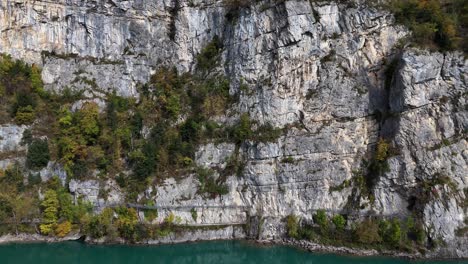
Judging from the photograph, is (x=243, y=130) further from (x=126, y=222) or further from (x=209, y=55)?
(x=126, y=222)

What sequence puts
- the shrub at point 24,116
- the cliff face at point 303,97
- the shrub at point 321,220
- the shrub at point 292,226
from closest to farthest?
the cliff face at point 303,97 → the shrub at point 321,220 → the shrub at point 292,226 → the shrub at point 24,116

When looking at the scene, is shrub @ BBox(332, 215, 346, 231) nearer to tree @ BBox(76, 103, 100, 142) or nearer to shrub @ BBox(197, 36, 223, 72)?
shrub @ BBox(197, 36, 223, 72)

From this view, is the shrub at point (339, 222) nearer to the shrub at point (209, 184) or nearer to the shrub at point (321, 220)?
the shrub at point (321, 220)

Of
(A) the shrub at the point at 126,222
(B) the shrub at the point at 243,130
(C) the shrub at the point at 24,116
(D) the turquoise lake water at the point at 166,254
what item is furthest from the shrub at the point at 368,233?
(C) the shrub at the point at 24,116

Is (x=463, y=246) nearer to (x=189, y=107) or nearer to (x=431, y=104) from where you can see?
(x=431, y=104)

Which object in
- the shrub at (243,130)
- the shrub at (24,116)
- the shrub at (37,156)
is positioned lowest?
the shrub at (37,156)

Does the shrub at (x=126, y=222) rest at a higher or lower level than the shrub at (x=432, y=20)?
lower

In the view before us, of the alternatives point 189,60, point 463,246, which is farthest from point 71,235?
point 463,246
